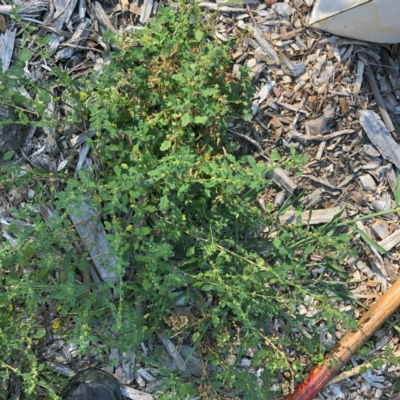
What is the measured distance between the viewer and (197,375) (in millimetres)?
2766

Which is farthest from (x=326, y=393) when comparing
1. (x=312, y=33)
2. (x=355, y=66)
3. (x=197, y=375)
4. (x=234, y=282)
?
(x=312, y=33)

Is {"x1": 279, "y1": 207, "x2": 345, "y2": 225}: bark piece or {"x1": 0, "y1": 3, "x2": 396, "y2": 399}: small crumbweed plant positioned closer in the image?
{"x1": 0, "y1": 3, "x2": 396, "y2": 399}: small crumbweed plant

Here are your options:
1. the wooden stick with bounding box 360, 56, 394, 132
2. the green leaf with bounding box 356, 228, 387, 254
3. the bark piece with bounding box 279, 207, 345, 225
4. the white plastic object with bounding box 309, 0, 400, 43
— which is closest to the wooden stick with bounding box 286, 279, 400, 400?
the green leaf with bounding box 356, 228, 387, 254

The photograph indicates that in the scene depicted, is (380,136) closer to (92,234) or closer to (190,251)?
(190,251)

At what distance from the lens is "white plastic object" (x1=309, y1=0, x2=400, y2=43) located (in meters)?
2.48

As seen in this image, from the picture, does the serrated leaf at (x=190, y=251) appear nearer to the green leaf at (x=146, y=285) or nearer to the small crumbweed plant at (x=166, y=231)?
the small crumbweed plant at (x=166, y=231)

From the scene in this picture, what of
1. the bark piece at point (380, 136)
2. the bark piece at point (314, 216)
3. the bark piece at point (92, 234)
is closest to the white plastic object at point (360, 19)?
the bark piece at point (380, 136)

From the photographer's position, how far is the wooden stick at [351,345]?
2709 mm

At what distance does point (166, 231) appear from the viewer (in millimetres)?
2373

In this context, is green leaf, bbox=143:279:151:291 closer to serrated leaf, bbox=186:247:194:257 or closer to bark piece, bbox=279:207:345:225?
serrated leaf, bbox=186:247:194:257

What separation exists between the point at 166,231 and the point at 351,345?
4.33ft

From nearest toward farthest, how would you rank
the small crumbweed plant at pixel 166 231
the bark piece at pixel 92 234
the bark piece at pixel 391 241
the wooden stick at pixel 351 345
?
the small crumbweed plant at pixel 166 231
the bark piece at pixel 92 234
the wooden stick at pixel 351 345
the bark piece at pixel 391 241

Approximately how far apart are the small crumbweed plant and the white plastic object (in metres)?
0.57

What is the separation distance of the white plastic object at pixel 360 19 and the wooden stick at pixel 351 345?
1.44 meters
